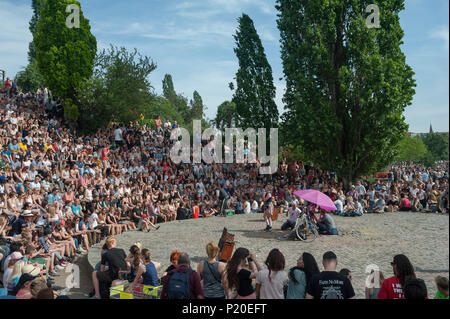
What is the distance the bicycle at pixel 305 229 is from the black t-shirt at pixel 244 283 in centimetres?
870

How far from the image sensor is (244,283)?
5395mm

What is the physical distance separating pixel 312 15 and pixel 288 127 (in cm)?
747

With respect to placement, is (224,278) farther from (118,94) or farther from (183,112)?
(183,112)

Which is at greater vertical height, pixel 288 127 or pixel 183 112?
pixel 183 112

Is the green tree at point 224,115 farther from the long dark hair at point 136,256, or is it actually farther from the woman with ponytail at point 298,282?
the woman with ponytail at point 298,282

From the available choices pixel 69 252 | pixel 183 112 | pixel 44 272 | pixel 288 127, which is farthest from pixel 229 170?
pixel 183 112

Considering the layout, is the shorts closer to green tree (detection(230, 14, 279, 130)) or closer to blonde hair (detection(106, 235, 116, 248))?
blonde hair (detection(106, 235, 116, 248))

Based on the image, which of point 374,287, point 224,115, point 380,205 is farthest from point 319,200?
point 224,115

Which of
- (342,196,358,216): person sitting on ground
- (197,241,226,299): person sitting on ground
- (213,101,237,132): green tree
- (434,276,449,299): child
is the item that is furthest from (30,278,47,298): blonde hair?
(213,101,237,132): green tree

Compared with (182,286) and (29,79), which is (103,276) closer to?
(182,286)

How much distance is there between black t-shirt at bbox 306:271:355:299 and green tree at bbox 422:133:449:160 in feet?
338

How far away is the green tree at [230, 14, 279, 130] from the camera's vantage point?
30766 millimetres

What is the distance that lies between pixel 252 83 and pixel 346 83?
30.9 feet
